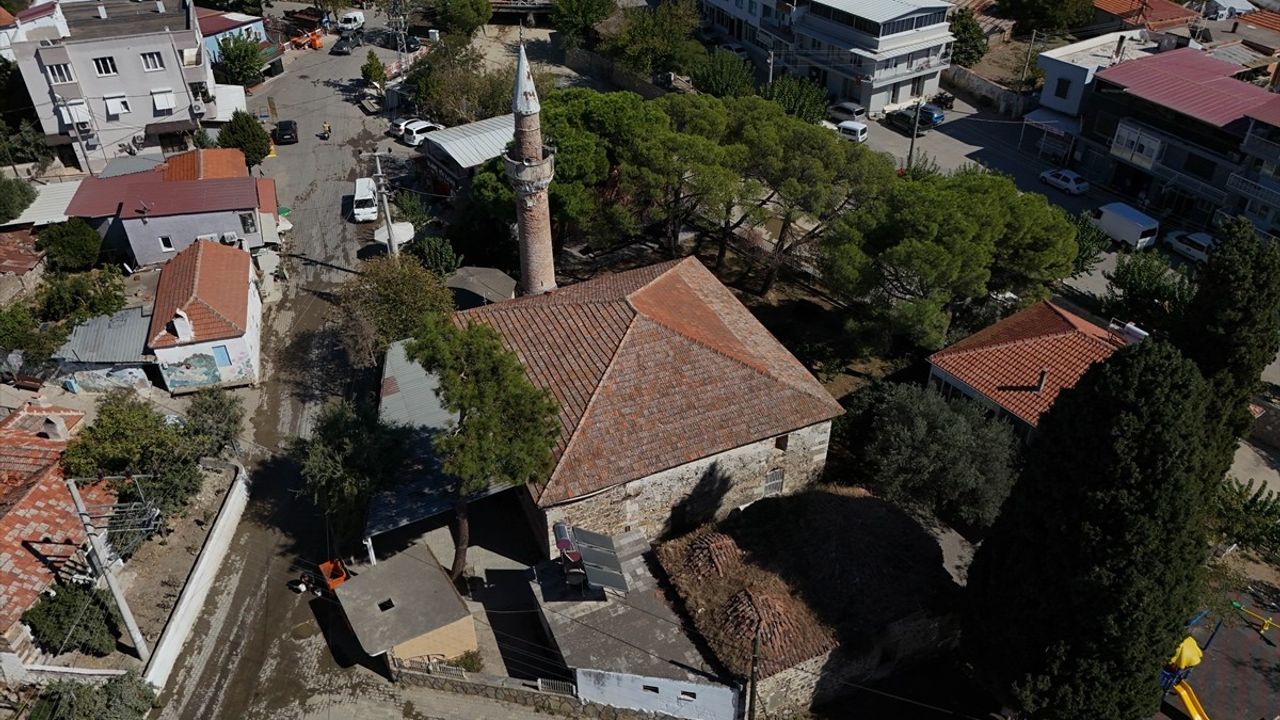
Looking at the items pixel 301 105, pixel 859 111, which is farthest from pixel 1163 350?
pixel 301 105

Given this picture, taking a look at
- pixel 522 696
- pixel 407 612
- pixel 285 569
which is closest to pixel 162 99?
pixel 285 569

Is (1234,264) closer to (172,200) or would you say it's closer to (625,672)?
(625,672)

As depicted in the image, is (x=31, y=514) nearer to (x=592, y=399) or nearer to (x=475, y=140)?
(x=592, y=399)

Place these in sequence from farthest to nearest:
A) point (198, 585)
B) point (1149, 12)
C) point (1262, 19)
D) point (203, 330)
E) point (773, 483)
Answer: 1. point (1262, 19)
2. point (1149, 12)
3. point (203, 330)
4. point (773, 483)
5. point (198, 585)

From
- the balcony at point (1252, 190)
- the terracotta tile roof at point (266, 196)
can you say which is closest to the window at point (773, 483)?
the terracotta tile roof at point (266, 196)

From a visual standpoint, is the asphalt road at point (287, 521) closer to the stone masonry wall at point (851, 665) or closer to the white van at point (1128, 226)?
the stone masonry wall at point (851, 665)

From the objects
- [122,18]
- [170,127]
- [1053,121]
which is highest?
[122,18]
